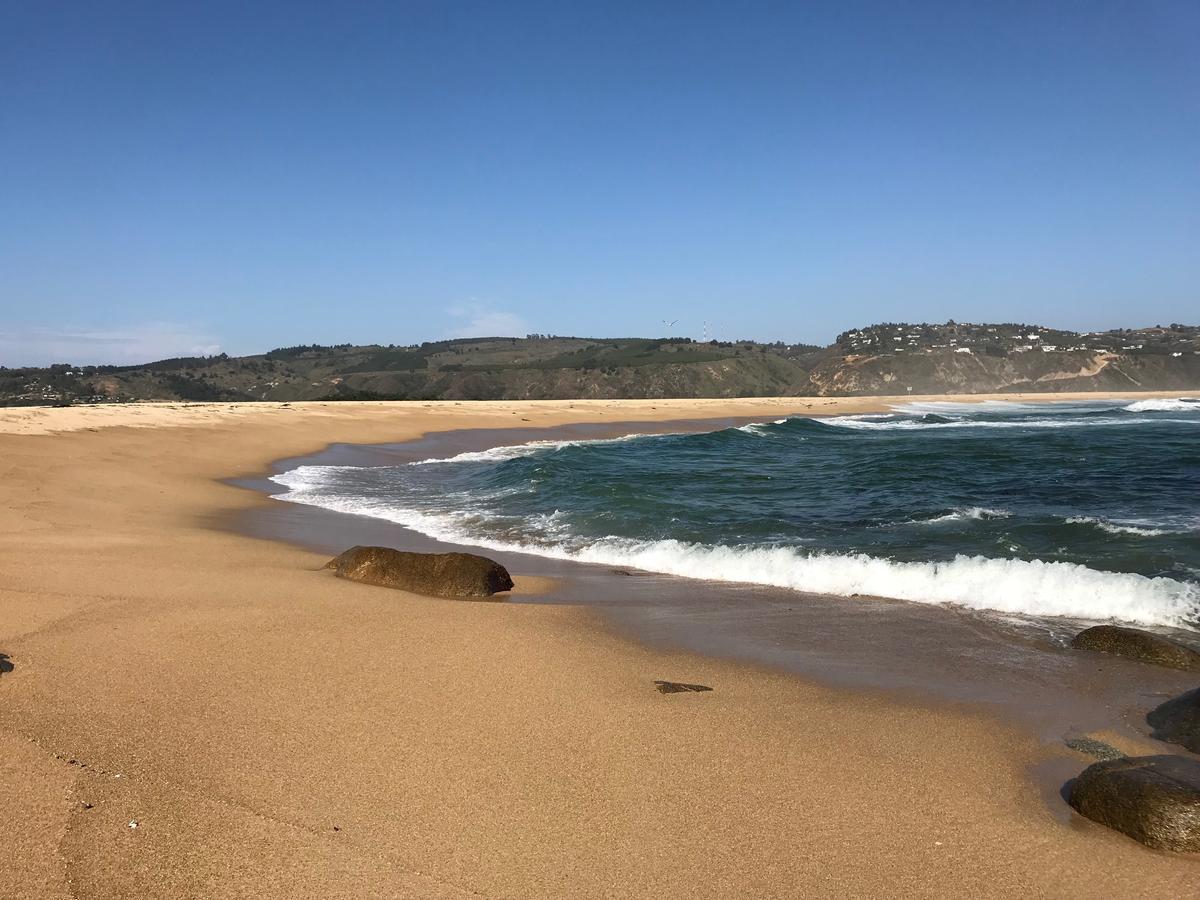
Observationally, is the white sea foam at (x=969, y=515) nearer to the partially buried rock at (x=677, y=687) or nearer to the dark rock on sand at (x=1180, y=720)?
the dark rock on sand at (x=1180, y=720)

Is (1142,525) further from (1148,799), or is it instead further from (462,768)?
(462,768)

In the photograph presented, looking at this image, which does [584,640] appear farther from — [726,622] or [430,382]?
[430,382]

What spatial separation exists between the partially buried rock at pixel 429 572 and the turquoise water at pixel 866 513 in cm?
258

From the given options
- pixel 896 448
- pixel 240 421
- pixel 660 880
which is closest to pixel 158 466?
pixel 240 421

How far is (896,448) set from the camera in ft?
79.6

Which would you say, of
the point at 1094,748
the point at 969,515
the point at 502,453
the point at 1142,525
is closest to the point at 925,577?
the point at 969,515

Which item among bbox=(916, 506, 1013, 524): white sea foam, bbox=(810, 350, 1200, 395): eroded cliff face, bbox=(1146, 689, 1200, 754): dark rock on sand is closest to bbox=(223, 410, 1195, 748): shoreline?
bbox=(1146, 689, 1200, 754): dark rock on sand

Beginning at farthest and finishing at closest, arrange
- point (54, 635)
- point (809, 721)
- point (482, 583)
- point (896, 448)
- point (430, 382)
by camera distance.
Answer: point (430, 382), point (896, 448), point (482, 583), point (54, 635), point (809, 721)

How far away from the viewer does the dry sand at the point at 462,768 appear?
3258 mm

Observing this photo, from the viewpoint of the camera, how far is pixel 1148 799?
3771mm

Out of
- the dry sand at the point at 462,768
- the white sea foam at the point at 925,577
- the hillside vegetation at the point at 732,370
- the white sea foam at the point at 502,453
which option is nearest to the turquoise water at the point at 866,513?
the white sea foam at the point at 925,577

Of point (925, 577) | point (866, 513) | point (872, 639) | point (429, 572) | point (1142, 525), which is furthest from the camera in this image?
point (866, 513)

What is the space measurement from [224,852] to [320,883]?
0.45 m

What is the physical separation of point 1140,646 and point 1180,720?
5.83 ft
